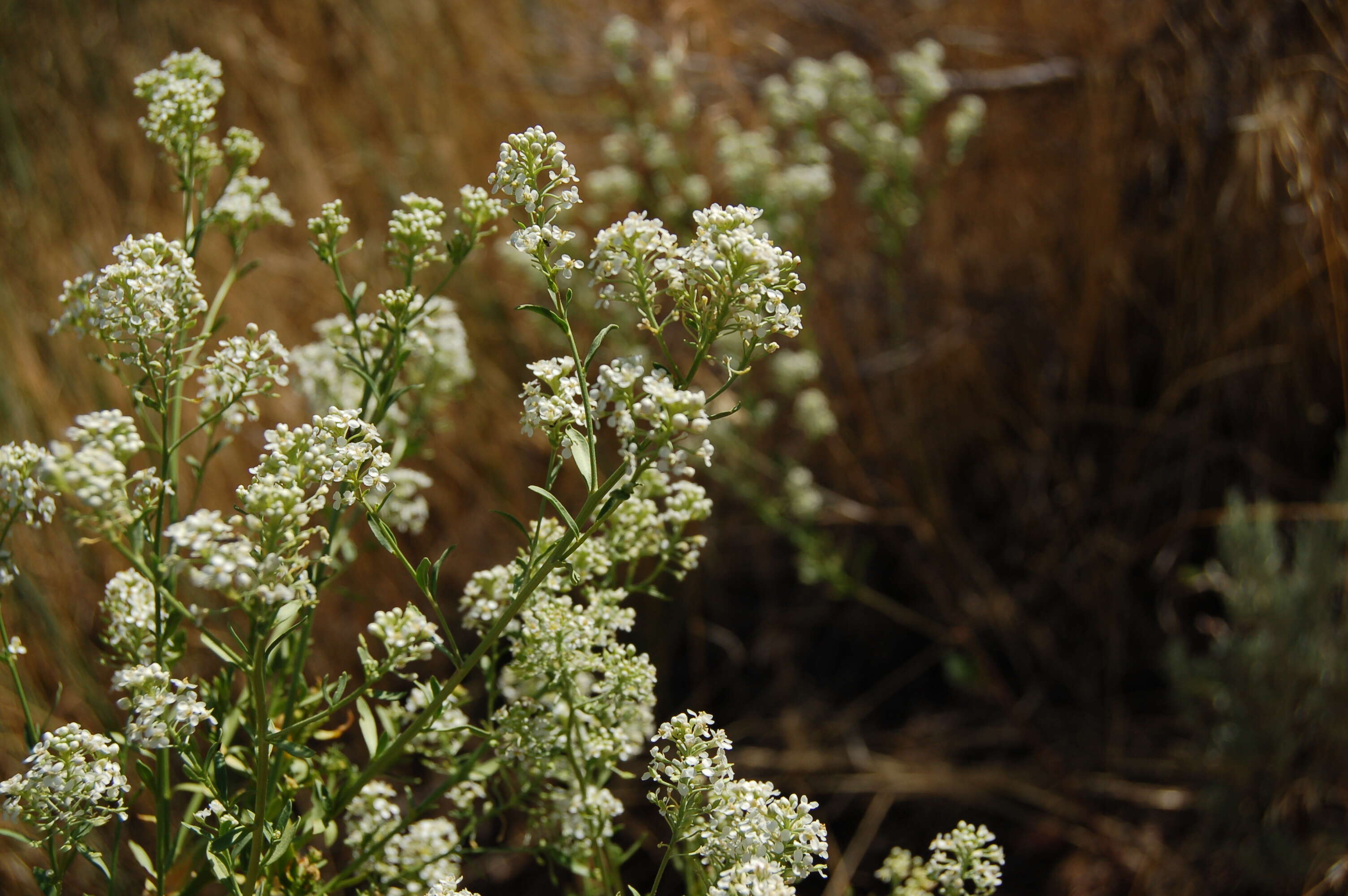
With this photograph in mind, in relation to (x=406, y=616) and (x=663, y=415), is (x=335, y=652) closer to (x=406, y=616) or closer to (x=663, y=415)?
(x=406, y=616)

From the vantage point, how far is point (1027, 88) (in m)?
3.94

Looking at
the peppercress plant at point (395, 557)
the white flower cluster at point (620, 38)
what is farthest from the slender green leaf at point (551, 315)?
the white flower cluster at point (620, 38)

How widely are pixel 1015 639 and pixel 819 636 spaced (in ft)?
2.52

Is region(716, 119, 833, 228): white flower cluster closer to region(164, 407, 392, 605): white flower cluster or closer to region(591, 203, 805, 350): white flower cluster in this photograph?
region(591, 203, 805, 350): white flower cluster

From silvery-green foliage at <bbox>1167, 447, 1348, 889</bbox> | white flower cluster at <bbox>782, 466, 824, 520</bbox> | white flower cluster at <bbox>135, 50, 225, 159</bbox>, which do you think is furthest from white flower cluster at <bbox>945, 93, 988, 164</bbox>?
white flower cluster at <bbox>135, 50, 225, 159</bbox>

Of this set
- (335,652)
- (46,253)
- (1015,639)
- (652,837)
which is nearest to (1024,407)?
(1015,639)

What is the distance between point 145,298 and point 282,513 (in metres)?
0.40

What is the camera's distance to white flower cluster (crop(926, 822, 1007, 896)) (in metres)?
1.26

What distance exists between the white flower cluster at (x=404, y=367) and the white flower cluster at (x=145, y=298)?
31cm

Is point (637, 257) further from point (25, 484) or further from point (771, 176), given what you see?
point (771, 176)

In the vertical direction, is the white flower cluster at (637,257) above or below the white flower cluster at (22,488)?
above

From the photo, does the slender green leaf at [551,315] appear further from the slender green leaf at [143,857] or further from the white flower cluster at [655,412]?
the slender green leaf at [143,857]

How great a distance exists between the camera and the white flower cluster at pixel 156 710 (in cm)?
104

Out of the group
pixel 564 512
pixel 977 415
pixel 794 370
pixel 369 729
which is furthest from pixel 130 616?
pixel 977 415
